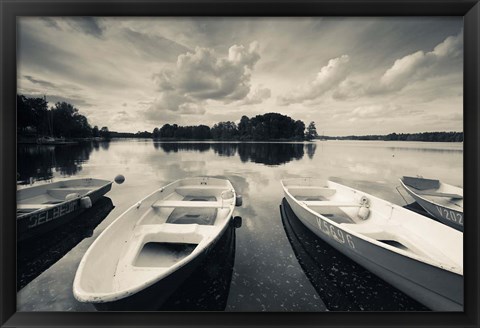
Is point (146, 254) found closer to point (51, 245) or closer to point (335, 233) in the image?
point (51, 245)

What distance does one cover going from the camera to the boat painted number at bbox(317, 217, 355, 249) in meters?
2.75

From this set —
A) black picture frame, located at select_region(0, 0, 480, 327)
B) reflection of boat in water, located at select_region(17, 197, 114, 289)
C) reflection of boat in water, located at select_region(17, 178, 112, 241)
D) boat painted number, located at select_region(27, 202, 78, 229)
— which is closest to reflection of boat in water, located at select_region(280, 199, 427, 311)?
black picture frame, located at select_region(0, 0, 480, 327)

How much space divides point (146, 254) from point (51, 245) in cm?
200

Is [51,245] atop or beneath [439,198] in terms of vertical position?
beneath

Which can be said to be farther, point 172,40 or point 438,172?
point 438,172

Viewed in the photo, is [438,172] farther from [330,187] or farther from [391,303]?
Result: [391,303]

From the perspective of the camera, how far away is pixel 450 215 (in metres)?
3.83

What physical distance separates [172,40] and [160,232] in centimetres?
265

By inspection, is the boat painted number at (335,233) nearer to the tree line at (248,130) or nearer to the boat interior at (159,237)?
the boat interior at (159,237)

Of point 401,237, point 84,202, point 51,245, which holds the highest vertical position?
point 84,202

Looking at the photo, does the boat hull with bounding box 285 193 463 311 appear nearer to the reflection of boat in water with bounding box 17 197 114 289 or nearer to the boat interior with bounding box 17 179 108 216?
the reflection of boat in water with bounding box 17 197 114 289

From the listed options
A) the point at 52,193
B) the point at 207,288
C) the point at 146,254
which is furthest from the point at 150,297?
the point at 52,193
